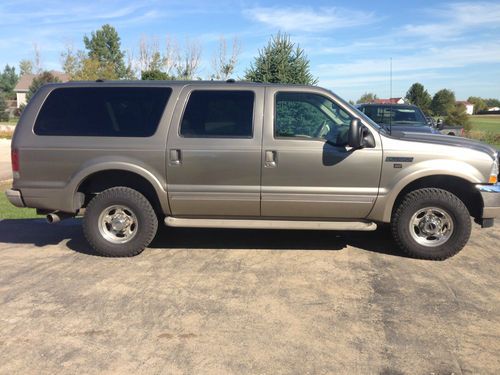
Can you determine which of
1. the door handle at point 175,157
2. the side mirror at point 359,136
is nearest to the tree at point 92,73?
the door handle at point 175,157

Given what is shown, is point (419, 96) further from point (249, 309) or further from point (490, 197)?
point (249, 309)

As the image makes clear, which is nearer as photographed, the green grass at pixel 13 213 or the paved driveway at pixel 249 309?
the paved driveway at pixel 249 309

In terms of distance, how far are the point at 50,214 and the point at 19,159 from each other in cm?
70

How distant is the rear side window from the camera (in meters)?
5.36

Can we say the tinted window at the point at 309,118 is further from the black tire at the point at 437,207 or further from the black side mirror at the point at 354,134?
the black tire at the point at 437,207

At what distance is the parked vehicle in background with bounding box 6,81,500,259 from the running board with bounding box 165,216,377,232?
0.02 m

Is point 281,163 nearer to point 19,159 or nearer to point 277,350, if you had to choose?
point 277,350

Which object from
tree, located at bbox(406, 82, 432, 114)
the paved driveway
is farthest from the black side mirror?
tree, located at bbox(406, 82, 432, 114)

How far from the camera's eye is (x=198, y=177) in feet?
17.4

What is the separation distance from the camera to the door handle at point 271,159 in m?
5.21

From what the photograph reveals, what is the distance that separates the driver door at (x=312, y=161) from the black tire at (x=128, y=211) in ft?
4.34

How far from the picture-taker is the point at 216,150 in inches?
206

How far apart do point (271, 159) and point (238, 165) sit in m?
0.37

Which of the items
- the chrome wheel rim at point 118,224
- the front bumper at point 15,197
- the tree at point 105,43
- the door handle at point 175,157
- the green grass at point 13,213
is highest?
Answer: the tree at point 105,43
